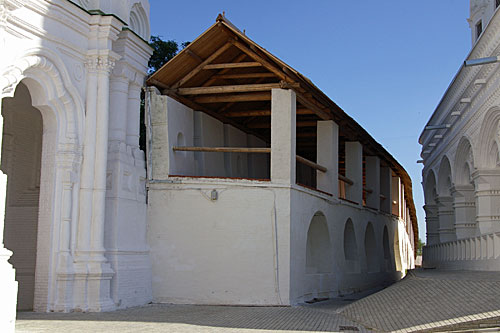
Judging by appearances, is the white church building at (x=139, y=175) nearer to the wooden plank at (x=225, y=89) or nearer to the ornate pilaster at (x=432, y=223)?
the wooden plank at (x=225, y=89)

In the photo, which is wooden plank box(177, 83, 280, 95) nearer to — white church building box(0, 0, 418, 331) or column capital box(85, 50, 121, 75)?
white church building box(0, 0, 418, 331)

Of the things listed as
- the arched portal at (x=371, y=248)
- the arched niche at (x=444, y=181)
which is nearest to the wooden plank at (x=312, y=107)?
the arched portal at (x=371, y=248)

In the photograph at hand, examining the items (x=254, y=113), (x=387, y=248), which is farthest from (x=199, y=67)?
(x=387, y=248)

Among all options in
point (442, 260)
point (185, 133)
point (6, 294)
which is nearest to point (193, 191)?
point (185, 133)

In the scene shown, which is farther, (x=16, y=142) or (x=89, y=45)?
(x=16, y=142)

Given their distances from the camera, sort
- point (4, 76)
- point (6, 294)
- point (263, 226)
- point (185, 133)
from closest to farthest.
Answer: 1. point (6, 294)
2. point (4, 76)
3. point (263, 226)
4. point (185, 133)

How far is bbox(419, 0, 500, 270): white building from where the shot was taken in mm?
15665

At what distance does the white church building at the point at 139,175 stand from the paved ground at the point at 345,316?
954 mm

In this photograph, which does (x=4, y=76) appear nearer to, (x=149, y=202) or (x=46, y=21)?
(x=46, y=21)

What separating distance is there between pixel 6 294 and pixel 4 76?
12.3 feet

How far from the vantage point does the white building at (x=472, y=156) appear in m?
15.7

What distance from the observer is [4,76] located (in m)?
10.9

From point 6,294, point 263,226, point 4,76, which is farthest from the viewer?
point 263,226

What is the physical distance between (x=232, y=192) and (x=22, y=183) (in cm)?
472
